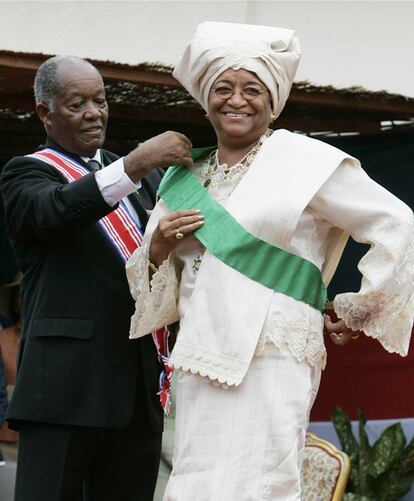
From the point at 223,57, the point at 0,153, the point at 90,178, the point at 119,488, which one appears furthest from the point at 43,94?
the point at 0,153

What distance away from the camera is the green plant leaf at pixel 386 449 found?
6.96 m

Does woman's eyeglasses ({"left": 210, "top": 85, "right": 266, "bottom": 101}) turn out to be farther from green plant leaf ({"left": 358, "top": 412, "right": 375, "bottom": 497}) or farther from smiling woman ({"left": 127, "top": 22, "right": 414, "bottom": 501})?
green plant leaf ({"left": 358, "top": 412, "right": 375, "bottom": 497})

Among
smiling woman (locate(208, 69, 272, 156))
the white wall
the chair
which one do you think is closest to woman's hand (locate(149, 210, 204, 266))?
smiling woman (locate(208, 69, 272, 156))

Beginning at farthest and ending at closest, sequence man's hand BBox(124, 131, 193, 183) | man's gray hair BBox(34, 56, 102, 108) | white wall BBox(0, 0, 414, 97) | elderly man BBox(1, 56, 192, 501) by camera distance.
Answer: white wall BBox(0, 0, 414, 97) < man's gray hair BBox(34, 56, 102, 108) < elderly man BBox(1, 56, 192, 501) < man's hand BBox(124, 131, 193, 183)

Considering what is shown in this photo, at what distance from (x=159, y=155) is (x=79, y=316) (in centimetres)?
63

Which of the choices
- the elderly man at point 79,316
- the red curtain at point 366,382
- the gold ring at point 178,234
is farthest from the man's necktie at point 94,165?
the red curtain at point 366,382

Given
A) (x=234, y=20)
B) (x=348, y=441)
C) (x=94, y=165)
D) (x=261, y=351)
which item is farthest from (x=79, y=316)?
(x=234, y=20)

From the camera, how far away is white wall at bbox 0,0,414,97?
25.1 feet

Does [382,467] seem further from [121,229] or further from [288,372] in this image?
[288,372]

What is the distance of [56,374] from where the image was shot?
472cm

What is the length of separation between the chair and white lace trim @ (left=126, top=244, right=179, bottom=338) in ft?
7.86

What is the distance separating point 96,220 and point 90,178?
5.5 inches

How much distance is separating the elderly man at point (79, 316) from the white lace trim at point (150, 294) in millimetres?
229

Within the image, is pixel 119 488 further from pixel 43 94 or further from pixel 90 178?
pixel 43 94
